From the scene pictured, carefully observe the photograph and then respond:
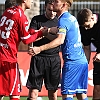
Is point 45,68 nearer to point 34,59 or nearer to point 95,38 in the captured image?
point 34,59

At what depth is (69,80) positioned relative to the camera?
8438 millimetres

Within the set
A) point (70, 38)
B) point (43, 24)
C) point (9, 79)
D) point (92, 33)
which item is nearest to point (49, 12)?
point (43, 24)

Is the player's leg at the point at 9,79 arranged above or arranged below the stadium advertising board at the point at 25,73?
above

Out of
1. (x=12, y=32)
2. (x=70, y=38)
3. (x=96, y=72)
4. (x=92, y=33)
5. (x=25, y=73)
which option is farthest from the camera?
(x=25, y=73)

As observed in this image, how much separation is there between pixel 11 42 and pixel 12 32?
153 mm

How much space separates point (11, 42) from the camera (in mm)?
8281

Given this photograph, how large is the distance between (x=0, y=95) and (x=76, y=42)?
142cm

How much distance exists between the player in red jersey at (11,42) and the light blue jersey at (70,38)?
51 cm

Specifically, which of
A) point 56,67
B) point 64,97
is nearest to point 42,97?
point 56,67

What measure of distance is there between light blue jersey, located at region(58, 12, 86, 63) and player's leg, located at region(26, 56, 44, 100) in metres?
1.50

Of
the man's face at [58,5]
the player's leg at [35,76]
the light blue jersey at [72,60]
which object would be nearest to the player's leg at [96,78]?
the player's leg at [35,76]

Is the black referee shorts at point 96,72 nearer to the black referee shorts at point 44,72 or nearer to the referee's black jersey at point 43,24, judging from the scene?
the black referee shorts at point 44,72

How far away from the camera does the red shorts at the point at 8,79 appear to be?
8.30 meters

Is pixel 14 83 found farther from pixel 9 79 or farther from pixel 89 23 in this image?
pixel 89 23
